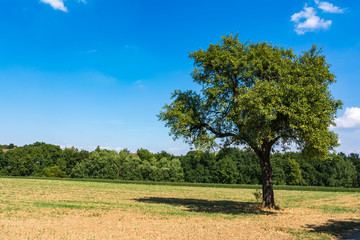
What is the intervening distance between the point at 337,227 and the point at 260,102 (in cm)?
891

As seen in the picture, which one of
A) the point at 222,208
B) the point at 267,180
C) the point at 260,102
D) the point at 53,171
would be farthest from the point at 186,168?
the point at 260,102

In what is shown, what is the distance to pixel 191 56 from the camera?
24703 mm

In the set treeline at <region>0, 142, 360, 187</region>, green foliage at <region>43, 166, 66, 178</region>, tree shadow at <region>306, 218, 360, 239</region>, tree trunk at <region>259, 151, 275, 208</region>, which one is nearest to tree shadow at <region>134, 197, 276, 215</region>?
tree trunk at <region>259, 151, 275, 208</region>

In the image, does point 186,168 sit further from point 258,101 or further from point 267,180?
point 258,101

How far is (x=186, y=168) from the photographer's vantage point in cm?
10775

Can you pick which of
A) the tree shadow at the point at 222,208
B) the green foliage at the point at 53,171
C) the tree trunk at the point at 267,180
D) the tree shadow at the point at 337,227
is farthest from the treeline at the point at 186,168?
the tree shadow at the point at 337,227

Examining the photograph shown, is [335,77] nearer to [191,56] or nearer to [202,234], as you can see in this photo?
[191,56]

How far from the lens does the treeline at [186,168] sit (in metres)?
97.4

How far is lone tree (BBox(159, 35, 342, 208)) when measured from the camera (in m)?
18.8

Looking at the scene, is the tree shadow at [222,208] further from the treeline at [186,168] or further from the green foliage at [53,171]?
the green foliage at [53,171]

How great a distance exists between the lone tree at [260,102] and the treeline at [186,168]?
75.5m

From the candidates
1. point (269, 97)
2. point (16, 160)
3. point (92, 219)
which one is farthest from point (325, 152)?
point (16, 160)

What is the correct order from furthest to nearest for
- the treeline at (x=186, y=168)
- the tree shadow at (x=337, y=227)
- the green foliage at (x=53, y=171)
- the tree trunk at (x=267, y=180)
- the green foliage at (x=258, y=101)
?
the green foliage at (x=53, y=171)
the treeline at (x=186, y=168)
the tree trunk at (x=267, y=180)
the green foliage at (x=258, y=101)
the tree shadow at (x=337, y=227)

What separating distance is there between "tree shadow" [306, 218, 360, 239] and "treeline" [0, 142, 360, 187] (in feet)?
262
